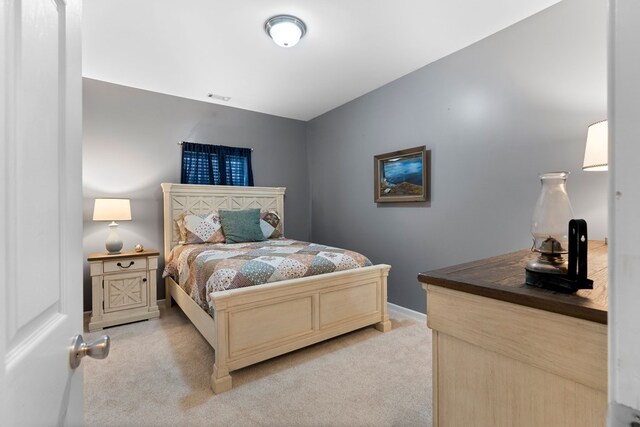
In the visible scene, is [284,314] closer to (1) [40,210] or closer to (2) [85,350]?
(2) [85,350]

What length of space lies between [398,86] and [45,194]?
10.7ft

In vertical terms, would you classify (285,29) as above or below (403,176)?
above

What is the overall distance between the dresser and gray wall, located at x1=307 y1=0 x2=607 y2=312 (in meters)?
1.44

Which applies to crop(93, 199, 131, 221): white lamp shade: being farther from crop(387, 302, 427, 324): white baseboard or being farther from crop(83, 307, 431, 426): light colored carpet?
crop(387, 302, 427, 324): white baseboard

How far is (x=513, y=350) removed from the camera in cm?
73

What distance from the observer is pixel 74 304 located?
0.62 m

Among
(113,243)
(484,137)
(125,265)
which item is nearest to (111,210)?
(113,243)

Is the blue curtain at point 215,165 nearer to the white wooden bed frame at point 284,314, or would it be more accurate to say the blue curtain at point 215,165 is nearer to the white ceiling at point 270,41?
the white ceiling at point 270,41

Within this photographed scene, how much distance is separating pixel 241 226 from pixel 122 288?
4.27ft

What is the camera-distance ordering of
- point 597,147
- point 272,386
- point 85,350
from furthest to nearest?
point 272,386
point 597,147
point 85,350

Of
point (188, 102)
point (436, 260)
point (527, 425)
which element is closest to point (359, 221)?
point (436, 260)

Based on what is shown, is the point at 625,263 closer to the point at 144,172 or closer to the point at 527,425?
the point at 527,425

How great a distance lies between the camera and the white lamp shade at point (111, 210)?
2828mm

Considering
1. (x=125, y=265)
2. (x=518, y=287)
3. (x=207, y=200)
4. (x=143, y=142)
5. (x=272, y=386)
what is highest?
(x=143, y=142)
